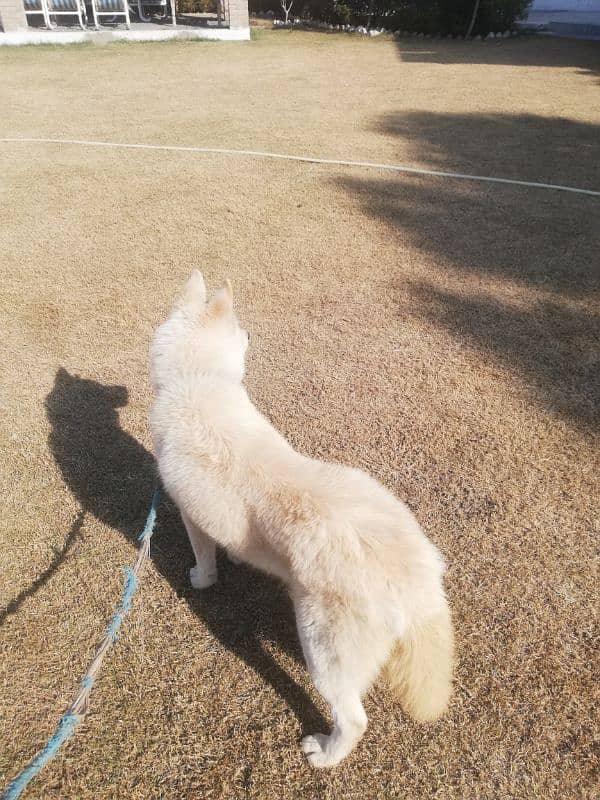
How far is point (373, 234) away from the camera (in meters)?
5.41

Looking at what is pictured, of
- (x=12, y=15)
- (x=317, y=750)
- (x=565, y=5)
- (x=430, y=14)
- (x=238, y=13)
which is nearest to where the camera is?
(x=317, y=750)

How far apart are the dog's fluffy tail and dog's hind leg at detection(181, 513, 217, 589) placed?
3.06ft

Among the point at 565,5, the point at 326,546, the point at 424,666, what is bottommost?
the point at 424,666

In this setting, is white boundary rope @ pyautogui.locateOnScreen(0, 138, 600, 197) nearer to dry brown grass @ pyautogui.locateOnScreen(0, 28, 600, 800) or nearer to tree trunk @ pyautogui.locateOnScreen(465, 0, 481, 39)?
dry brown grass @ pyautogui.locateOnScreen(0, 28, 600, 800)

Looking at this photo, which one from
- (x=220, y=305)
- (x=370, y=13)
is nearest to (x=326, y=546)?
(x=220, y=305)

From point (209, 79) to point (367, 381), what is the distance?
11611 millimetres

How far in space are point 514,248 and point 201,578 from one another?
4403 mm

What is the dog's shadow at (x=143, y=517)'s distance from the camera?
2.20m

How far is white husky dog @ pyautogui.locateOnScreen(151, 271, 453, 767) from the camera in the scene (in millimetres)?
1516

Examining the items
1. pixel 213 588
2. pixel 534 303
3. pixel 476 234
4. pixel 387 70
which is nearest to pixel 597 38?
pixel 387 70

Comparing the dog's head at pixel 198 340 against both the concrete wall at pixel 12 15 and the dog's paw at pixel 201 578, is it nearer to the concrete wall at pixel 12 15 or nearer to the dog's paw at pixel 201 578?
the dog's paw at pixel 201 578

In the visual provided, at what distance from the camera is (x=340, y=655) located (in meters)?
1.57

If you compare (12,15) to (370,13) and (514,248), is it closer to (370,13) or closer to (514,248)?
(370,13)

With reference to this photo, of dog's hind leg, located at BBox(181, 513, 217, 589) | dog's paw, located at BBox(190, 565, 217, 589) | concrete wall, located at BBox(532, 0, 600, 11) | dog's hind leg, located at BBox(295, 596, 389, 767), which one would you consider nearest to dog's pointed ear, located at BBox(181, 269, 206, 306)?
dog's hind leg, located at BBox(181, 513, 217, 589)
